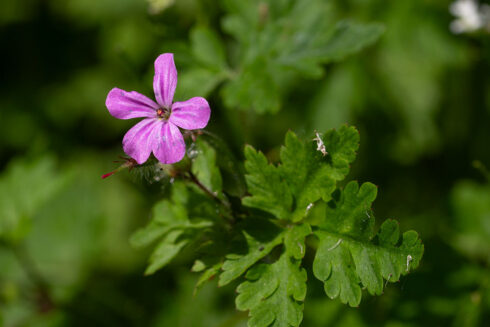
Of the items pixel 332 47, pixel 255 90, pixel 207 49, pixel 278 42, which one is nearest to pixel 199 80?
pixel 207 49

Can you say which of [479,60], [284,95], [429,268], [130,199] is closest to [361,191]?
[429,268]

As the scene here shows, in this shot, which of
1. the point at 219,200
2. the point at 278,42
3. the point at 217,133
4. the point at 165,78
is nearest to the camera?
the point at 165,78

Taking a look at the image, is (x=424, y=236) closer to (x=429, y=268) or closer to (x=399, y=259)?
(x=429, y=268)

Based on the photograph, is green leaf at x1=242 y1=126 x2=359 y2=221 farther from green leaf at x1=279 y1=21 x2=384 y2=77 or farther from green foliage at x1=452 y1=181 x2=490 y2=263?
green foliage at x1=452 y1=181 x2=490 y2=263

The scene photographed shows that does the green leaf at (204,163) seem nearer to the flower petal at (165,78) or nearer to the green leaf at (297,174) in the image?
the green leaf at (297,174)

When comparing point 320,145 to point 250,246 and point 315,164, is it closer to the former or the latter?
point 315,164
